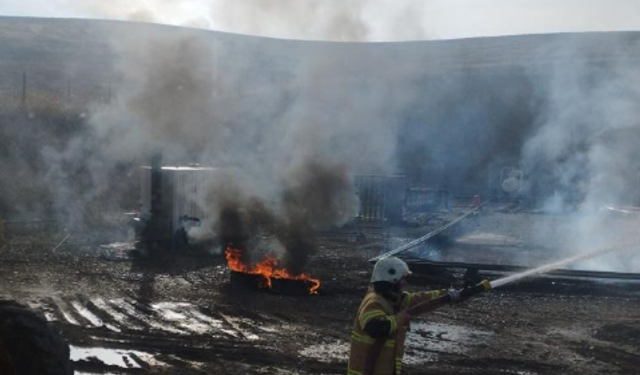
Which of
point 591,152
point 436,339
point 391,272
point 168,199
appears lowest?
point 436,339

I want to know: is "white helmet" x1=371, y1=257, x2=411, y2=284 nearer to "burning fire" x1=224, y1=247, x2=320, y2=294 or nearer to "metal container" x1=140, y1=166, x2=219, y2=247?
"burning fire" x1=224, y1=247, x2=320, y2=294

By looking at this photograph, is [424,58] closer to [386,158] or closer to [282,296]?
[386,158]

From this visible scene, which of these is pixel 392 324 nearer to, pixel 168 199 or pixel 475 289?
pixel 475 289

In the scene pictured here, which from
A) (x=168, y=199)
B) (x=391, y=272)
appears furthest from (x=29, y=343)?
(x=168, y=199)

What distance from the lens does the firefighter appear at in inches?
175

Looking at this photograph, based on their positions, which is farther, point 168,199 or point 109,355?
point 168,199

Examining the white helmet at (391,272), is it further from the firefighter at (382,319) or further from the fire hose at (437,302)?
the fire hose at (437,302)

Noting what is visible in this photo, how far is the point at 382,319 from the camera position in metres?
4.35

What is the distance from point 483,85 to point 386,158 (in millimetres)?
14611

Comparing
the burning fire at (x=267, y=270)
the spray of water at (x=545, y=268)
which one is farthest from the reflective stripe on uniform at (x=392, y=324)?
the burning fire at (x=267, y=270)

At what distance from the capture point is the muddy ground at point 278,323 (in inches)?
312

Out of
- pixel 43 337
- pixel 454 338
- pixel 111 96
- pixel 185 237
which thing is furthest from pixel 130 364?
pixel 111 96

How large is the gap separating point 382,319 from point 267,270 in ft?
27.8

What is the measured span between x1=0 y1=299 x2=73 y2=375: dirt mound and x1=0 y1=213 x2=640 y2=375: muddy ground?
4.58ft
